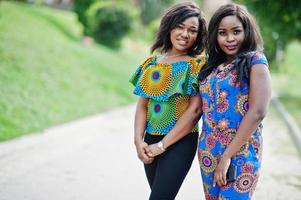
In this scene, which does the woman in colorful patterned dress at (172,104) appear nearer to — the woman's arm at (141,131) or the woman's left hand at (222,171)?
the woman's arm at (141,131)

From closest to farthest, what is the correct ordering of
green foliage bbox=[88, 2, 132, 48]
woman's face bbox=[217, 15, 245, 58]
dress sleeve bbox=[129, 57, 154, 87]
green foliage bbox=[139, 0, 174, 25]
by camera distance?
woman's face bbox=[217, 15, 245, 58] < dress sleeve bbox=[129, 57, 154, 87] < green foliage bbox=[88, 2, 132, 48] < green foliage bbox=[139, 0, 174, 25]

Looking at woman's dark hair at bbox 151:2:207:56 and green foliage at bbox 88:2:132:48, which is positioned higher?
woman's dark hair at bbox 151:2:207:56

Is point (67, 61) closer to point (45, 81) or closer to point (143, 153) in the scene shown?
point (45, 81)

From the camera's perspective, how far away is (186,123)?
3166 mm

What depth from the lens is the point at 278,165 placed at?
25.1 ft

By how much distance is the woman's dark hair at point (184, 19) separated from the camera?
3.29m

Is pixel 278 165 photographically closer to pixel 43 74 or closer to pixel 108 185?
pixel 108 185

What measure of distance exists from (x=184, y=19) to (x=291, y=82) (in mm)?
26731

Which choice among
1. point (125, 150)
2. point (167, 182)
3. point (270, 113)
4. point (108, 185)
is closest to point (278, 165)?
point (125, 150)

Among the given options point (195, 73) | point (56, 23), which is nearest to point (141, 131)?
point (195, 73)

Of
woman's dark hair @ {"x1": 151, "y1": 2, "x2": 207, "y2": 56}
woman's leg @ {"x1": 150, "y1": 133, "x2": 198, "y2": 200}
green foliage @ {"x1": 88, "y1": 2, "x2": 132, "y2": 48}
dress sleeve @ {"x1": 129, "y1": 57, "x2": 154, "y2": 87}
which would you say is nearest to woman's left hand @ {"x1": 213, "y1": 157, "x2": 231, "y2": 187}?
woman's leg @ {"x1": 150, "y1": 133, "x2": 198, "y2": 200}

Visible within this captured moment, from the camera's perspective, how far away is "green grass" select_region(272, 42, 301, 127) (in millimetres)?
15906

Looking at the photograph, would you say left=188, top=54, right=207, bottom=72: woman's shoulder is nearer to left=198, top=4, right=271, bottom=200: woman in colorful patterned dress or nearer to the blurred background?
left=198, top=4, right=271, bottom=200: woman in colorful patterned dress

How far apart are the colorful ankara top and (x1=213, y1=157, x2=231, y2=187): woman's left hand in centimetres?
46
